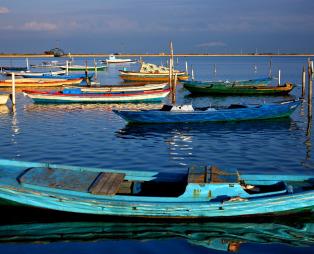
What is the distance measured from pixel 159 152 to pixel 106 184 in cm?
805

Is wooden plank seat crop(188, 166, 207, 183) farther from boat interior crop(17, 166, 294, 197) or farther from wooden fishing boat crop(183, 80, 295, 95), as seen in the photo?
wooden fishing boat crop(183, 80, 295, 95)

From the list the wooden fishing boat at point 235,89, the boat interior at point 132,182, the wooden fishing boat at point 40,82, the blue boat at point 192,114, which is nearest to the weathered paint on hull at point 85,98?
the wooden fishing boat at point 235,89

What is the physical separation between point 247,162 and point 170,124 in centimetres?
865

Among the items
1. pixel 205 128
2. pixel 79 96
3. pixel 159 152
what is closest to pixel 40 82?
pixel 79 96

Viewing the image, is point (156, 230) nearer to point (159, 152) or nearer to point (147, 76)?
point (159, 152)

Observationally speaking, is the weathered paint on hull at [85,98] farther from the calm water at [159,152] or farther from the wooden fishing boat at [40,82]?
the wooden fishing boat at [40,82]

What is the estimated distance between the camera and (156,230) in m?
10.5

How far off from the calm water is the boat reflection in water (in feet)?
0.08

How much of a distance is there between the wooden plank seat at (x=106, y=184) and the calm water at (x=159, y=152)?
0.86 metres

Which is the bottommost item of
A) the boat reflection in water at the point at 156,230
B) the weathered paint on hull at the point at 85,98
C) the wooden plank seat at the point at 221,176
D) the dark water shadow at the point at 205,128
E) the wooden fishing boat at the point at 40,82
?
the boat reflection in water at the point at 156,230

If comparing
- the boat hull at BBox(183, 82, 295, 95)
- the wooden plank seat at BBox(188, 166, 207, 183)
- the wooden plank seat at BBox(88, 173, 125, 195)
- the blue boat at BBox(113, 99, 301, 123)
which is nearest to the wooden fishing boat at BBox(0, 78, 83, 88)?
the boat hull at BBox(183, 82, 295, 95)

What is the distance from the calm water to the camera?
9.95 metres

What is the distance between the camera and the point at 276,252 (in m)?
9.57

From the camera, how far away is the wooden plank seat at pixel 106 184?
1057 centimetres
